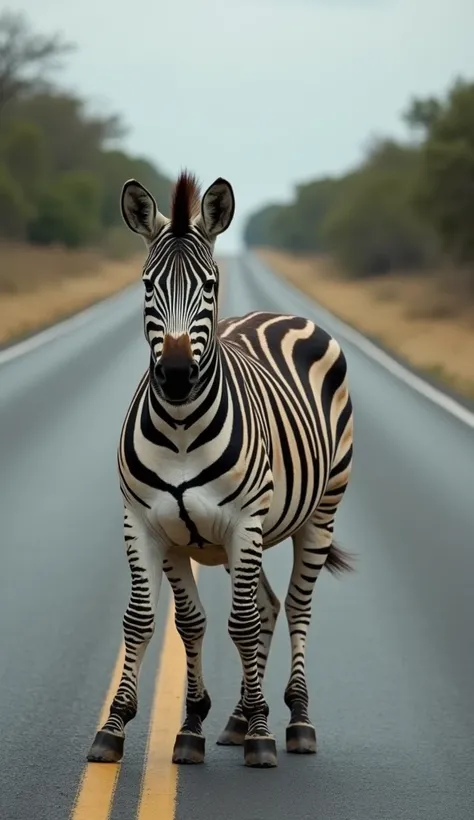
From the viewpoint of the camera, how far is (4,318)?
114 feet

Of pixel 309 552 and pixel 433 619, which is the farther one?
pixel 433 619

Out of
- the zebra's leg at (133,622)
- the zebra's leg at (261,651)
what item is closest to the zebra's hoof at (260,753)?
the zebra's leg at (261,651)

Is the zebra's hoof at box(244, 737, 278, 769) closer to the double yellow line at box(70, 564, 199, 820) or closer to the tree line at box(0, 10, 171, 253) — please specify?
the double yellow line at box(70, 564, 199, 820)

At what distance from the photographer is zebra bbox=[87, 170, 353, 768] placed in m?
5.79

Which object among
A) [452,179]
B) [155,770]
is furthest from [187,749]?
[452,179]

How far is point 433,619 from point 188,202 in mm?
3730

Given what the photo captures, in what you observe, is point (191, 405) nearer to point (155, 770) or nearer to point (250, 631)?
point (250, 631)

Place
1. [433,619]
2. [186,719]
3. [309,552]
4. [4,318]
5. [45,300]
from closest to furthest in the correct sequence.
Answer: [186,719] → [309,552] → [433,619] → [4,318] → [45,300]

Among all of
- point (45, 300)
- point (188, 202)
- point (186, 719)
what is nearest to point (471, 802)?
point (186, 719)

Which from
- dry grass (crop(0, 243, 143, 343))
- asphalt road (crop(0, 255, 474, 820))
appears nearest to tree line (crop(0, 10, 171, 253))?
dry grass (crop(0, 243, 143, 343))

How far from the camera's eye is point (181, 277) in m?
5.75

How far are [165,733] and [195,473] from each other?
1.30 m

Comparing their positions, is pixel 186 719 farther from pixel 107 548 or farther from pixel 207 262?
pixel 107 548

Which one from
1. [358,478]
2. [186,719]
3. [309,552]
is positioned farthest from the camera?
[358,478]
